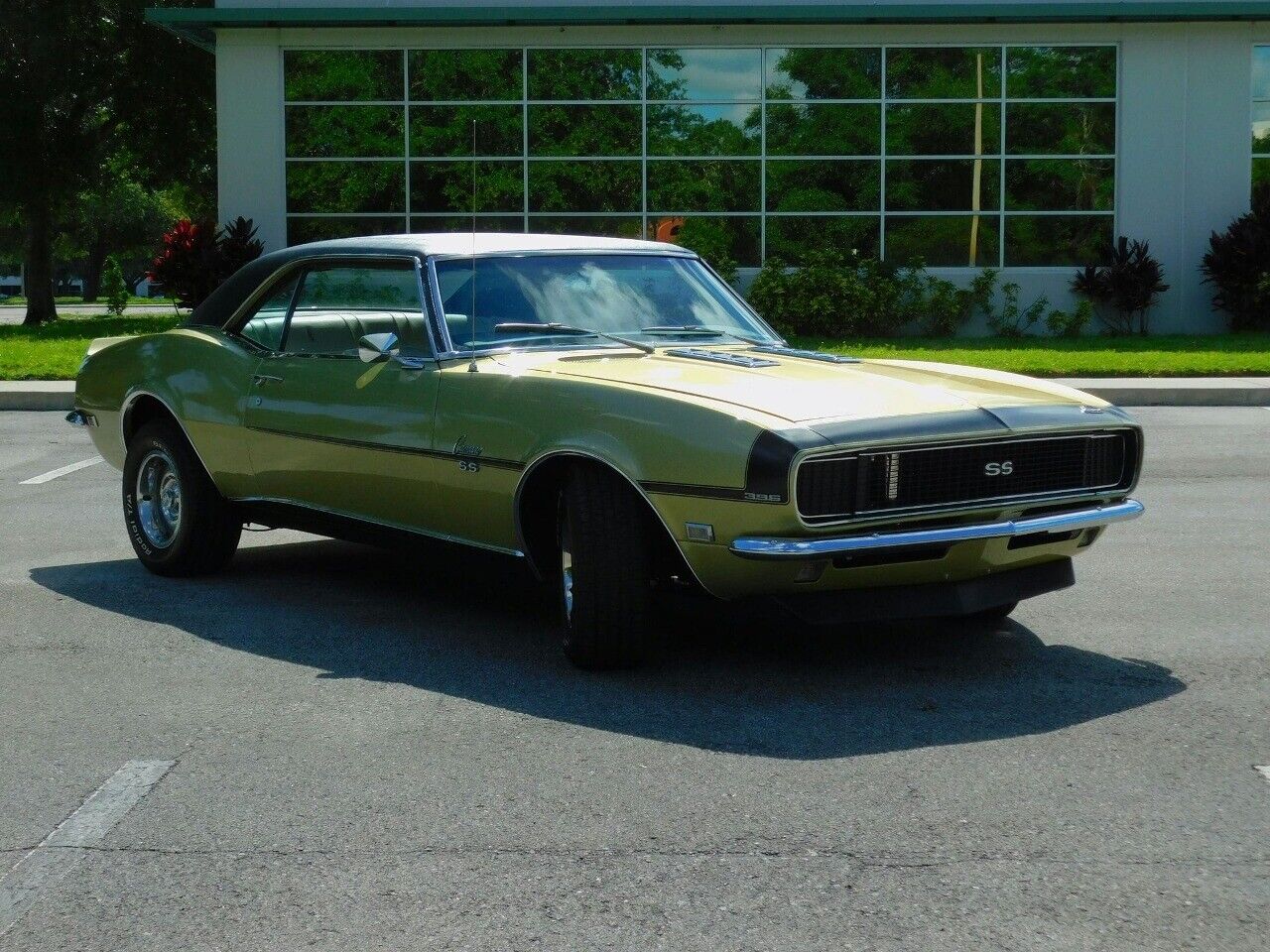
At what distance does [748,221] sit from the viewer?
27.4 meters

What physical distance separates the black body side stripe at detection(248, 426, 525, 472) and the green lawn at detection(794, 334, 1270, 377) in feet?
37.0

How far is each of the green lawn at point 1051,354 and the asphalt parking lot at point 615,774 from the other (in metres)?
10.9

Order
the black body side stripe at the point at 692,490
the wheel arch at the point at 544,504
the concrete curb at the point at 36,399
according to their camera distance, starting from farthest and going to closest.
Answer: the concrete curb at the point at 36,399 → the wheel arch at the point at 544,504 → the black body side stripe at the point at 692,490

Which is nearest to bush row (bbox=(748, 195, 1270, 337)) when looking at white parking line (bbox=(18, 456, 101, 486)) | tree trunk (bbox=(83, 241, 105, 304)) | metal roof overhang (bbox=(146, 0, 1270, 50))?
metal roof overhang (bbox=(146, 0, 1270, 50))

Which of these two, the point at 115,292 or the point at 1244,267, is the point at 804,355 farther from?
the point at 115,292

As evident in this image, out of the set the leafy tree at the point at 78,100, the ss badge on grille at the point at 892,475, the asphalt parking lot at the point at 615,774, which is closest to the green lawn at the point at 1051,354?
the leafy tree at the point at 78,100

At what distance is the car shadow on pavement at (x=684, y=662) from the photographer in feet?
17.5

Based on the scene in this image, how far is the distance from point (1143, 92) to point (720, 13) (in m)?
6.58

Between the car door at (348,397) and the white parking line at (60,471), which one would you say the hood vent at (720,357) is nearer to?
the car door at (348,397)

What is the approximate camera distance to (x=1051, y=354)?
21.5 m

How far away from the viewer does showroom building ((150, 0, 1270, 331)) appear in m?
27.1

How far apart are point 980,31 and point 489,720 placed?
77.7 ft

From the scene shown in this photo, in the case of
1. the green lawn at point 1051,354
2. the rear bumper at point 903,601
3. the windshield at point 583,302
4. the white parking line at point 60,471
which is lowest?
the white parking line at point 60,471

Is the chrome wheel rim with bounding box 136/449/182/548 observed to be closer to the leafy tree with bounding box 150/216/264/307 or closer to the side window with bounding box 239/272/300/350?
the side window with bounding box 239/272/300/350
